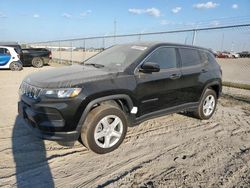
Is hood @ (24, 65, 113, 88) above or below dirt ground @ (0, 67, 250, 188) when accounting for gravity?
above

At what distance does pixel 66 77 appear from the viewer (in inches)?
157

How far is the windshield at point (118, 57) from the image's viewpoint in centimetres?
461

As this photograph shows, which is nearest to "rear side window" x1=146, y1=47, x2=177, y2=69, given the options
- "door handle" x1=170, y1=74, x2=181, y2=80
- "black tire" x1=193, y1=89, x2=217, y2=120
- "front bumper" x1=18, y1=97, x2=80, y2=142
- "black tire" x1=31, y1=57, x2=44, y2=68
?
"door handle" x1=170, y1=74, x2=181, y2=80

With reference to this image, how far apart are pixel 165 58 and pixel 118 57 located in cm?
91

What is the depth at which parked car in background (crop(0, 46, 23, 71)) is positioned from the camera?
16281 mm

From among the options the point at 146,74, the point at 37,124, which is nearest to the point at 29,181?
the point at 37,124

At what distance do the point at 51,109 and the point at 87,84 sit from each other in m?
0.63

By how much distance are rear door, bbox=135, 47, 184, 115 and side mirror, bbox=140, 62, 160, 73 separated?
0.29 feet

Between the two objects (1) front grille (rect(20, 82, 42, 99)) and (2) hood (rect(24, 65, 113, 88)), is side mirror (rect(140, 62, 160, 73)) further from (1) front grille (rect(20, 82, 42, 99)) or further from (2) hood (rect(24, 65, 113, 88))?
(1) front grille (rect(20, 82, 42, 99))

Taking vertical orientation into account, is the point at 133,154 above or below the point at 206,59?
below

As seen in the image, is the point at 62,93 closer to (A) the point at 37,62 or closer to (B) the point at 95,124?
(B) the point at 95,124

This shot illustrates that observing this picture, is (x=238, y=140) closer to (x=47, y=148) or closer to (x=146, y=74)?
(x=146, y=74)

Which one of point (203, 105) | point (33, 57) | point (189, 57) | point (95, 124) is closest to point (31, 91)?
point (95, 124)

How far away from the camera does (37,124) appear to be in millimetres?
3783
